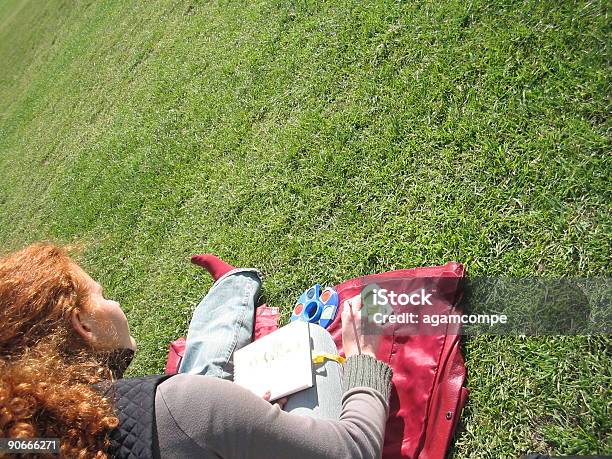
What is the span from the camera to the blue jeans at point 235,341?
2059 mm

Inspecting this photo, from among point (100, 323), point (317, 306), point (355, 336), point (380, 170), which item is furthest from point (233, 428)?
point (380, 170)

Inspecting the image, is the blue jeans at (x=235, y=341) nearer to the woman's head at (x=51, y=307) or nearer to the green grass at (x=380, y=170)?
the green grass at (x=380, y=170)

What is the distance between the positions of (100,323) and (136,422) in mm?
511

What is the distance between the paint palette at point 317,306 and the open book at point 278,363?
26 cm

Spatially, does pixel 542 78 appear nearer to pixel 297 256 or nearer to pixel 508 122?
pixel 508 122

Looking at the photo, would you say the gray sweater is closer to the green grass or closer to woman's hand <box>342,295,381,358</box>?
woman's hand <box>342,295,381,358</box>

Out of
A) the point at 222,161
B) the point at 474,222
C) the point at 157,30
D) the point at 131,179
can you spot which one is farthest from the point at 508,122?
the point at 157,30

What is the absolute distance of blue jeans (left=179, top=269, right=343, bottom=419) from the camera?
2.06m

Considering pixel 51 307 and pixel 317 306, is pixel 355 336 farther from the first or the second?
pixel 51 307

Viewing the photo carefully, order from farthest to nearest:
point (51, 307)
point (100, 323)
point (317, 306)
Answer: point (317, 306) < point (100, 323) < point (51, 307)

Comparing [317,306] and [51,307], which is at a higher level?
[51,307]

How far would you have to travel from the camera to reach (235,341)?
263 cm

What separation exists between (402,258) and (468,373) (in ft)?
2.12

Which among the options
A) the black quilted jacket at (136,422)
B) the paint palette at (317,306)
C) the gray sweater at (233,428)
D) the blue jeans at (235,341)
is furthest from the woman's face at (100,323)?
the paint palette at (317,306)
